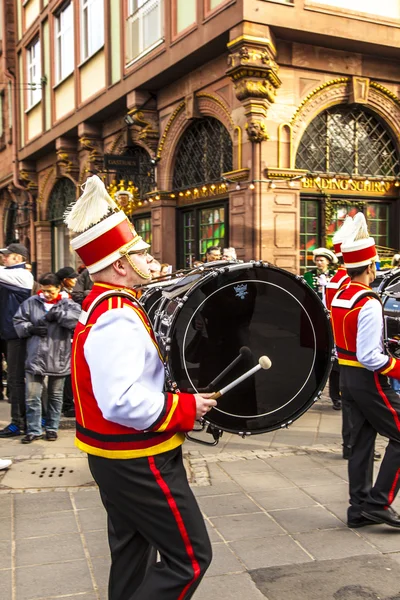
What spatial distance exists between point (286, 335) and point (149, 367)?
847mm

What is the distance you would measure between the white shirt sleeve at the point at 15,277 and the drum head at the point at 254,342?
4.30 meters

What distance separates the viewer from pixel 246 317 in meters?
2.99

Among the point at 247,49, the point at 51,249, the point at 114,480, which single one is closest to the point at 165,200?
the point at 247,49

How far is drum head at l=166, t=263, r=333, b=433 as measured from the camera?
2.88 metres

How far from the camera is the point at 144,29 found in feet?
42.3

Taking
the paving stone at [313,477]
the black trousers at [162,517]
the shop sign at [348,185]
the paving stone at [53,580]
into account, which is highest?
the shop sign at [348,185]

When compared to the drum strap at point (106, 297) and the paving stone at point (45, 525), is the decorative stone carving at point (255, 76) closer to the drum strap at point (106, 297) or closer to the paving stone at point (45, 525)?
the paving stone at point (45, 525)

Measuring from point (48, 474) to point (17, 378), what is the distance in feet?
5.78

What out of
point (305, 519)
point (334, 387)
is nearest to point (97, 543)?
point (305, 519)

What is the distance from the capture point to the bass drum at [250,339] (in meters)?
2.88

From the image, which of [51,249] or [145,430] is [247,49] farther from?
[51,249]

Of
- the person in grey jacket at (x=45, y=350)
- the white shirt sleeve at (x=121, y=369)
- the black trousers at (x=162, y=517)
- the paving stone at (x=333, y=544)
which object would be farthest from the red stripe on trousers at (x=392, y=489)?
the person in grey jacket at (x=45, y=350)

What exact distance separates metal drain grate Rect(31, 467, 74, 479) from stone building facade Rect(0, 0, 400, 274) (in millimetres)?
5597

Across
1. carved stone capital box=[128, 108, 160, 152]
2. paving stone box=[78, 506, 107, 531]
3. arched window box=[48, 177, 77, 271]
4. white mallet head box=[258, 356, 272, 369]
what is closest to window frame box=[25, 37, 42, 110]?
arched window box=[48, 177, 77, 271]
